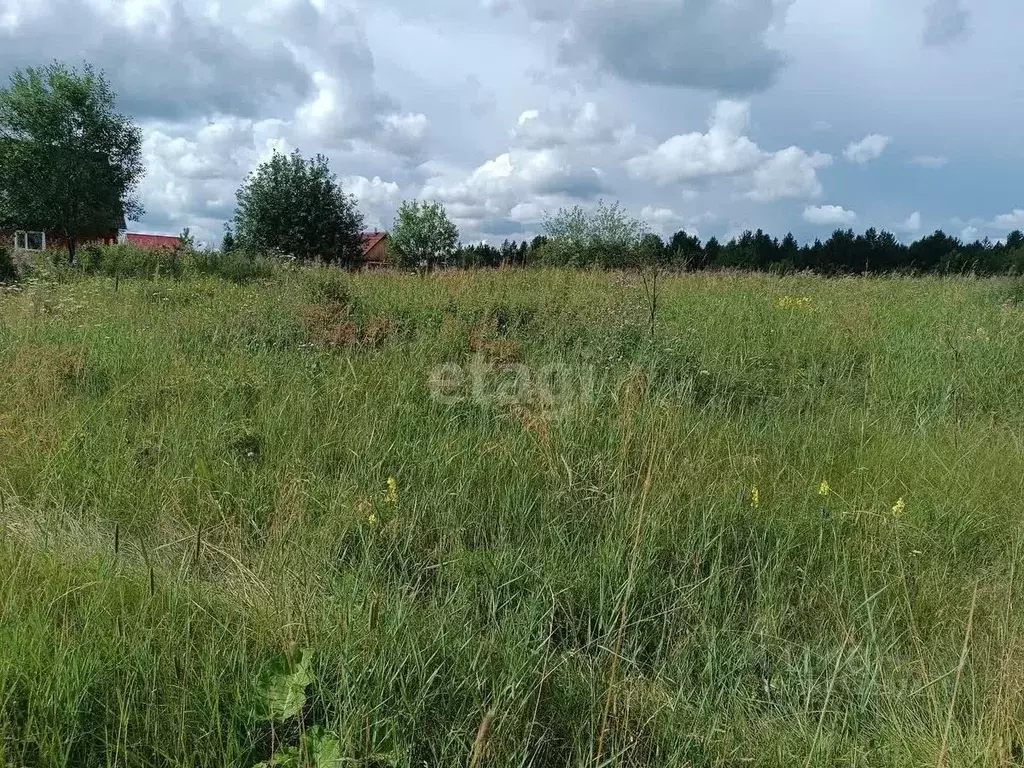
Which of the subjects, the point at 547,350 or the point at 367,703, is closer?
the point at 367,703

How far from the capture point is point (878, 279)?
1094 cm

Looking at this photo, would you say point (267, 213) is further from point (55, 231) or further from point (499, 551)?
point (499, 551)

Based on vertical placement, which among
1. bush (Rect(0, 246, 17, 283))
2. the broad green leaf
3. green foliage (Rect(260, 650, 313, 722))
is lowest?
the broad green leaf

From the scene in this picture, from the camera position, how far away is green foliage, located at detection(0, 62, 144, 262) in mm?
22344

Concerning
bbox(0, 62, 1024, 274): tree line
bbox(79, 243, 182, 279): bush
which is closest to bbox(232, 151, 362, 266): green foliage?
bbox(0, 62, 1024, 274): tree line

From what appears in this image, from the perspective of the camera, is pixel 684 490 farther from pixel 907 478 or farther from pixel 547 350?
pixel 547 350

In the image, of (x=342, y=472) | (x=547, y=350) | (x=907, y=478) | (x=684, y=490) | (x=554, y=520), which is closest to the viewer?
(x=554, y=520)

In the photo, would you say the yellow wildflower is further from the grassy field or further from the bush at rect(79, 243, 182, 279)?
the bush at rect(79, 243, 182, 279)

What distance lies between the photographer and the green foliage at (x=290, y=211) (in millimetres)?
30391

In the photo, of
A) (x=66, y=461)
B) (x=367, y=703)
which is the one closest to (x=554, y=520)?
(x=367, y=703)

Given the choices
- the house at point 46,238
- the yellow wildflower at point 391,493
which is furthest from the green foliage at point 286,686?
the house at point 46,238

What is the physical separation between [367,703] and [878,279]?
11.9 m

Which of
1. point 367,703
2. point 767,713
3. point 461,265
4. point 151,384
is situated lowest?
point 767,713

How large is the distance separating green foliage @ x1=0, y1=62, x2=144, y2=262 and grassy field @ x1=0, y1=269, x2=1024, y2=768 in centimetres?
2207
